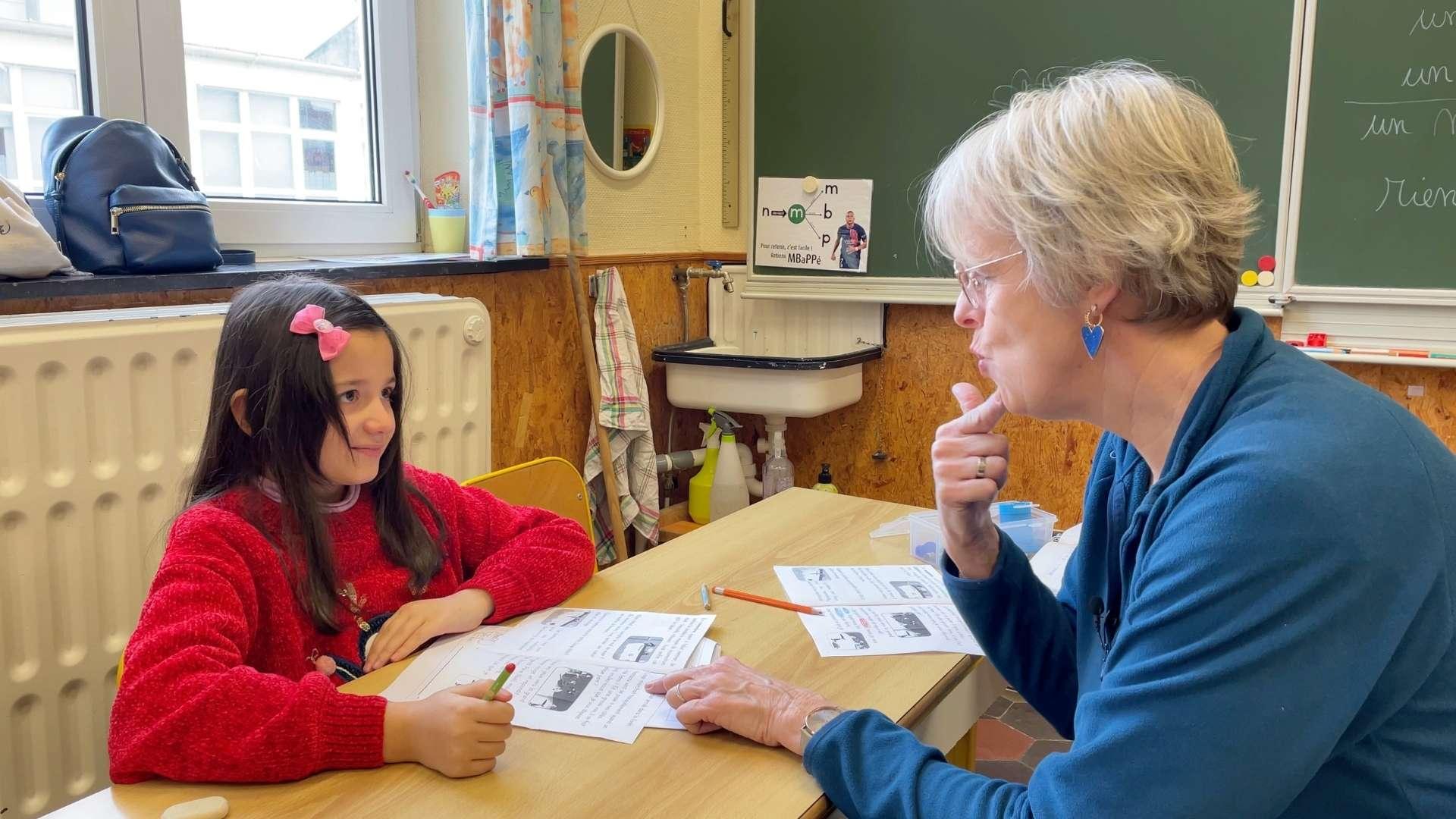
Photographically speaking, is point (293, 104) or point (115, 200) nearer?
point (115, 200)

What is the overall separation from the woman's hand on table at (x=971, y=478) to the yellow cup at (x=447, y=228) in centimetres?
178

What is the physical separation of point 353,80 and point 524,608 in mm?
1760

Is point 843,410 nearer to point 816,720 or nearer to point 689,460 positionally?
point 689,460

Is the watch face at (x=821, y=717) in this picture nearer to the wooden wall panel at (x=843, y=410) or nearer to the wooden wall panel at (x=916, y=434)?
the wooden wall panel at (x=843, y=410)

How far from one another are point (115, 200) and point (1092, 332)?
5.30 feet

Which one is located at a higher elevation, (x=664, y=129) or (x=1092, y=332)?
(x=664, y=129)

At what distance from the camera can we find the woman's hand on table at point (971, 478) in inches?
43.9

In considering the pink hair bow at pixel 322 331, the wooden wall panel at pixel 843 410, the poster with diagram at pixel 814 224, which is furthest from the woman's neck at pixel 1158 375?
the poster with diagram at pixel 814 224

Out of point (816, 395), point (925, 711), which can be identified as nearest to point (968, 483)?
point (925, 711)

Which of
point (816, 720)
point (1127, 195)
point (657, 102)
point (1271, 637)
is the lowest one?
point (816, 720)

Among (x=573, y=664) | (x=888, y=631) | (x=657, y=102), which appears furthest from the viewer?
(x=657, y=102)

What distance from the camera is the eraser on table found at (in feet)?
2.67

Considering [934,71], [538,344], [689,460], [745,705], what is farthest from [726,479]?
[745,705]

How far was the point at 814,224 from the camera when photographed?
3.23 metres
